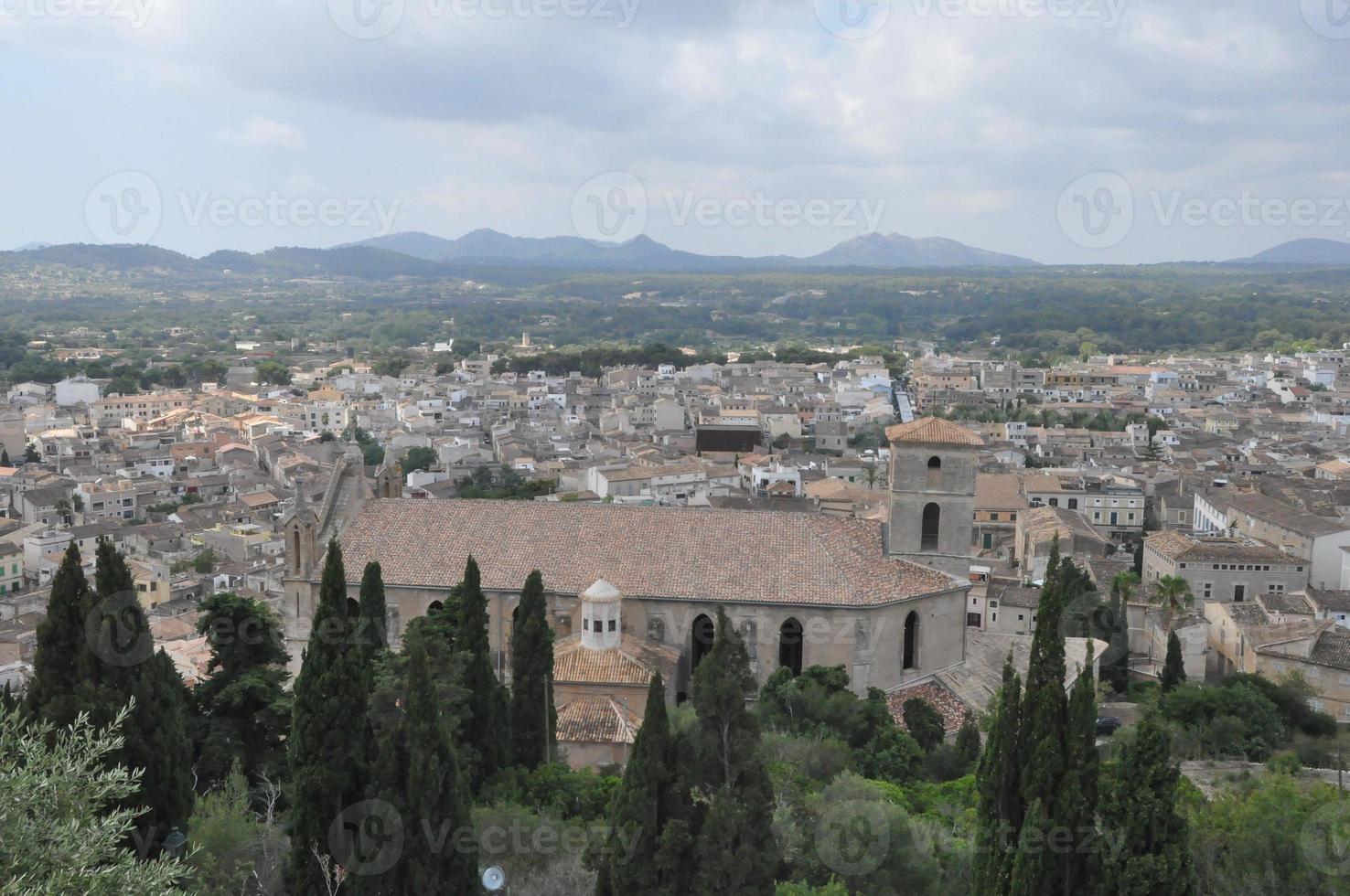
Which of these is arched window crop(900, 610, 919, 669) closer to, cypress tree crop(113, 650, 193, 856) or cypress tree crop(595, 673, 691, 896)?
cypress tree crop(595, 673, 691, 896)

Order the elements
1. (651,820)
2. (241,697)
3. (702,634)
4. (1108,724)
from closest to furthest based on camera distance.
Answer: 1. (651,820)
2. (241,697)
3. (702,634)
4. (1108,724)

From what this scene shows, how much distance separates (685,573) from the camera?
2733 centimetres

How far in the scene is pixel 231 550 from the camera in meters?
57.2

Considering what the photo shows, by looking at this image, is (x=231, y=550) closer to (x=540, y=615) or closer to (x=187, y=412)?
(x=540, y=615)

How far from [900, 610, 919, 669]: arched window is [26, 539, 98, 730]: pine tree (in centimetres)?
1696

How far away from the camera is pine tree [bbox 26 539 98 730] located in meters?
17.2

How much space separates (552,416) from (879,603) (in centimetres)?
8027

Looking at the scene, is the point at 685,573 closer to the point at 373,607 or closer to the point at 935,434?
the point at 935,434

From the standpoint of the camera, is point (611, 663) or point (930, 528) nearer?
point (611, 663)

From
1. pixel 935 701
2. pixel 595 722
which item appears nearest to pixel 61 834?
pixel 595 722

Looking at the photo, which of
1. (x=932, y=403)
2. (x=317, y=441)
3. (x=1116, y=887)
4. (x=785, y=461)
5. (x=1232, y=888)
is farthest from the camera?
(x=932, y=403)

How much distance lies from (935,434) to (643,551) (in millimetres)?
7352

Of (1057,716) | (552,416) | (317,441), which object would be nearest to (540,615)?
(1057,716)

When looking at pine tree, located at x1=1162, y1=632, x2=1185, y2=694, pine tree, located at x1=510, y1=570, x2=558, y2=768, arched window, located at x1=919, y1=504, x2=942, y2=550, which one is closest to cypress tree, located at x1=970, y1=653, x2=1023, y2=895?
pine tree, located at x1=510, y1=570, x2=558, y2=768
